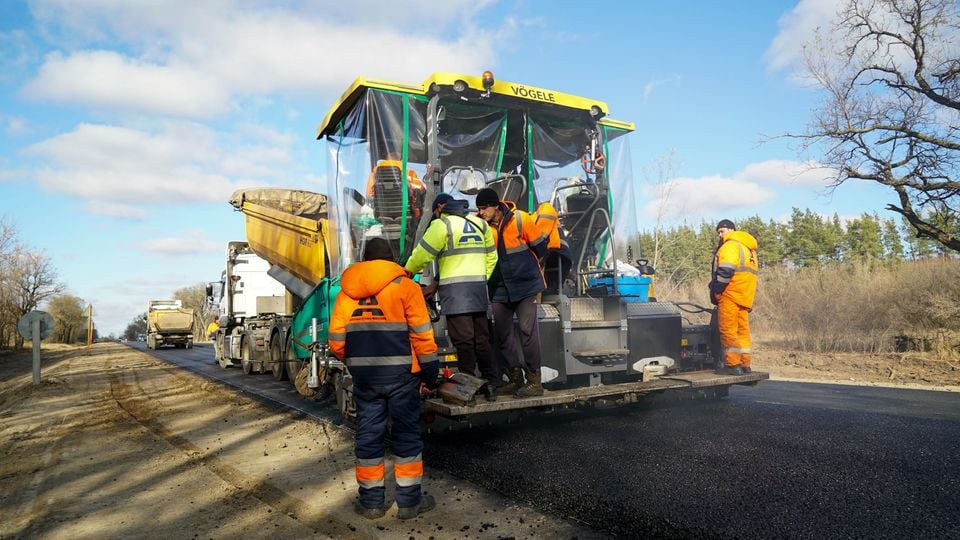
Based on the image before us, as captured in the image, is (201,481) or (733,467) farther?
(201,481)

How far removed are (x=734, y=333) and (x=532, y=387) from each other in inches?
100

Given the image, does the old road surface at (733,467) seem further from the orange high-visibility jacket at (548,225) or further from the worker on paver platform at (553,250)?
the orange high-visibility jacket at (548,225)

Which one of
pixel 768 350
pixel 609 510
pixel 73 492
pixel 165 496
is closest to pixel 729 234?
pixel 609 510

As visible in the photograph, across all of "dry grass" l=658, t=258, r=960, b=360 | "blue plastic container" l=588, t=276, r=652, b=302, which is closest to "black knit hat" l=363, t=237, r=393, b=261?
"blue plastic container" l=588, t=276, r=652, b=302

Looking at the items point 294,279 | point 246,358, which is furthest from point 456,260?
point 246,358

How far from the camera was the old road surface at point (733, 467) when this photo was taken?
328 centimetres

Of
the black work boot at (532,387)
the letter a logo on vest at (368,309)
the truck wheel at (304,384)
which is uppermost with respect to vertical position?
the letter a logo on vest at (368,309)

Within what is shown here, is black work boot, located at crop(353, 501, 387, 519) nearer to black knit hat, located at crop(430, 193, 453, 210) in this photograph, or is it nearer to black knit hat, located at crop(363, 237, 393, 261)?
black knit hat, located at crop(363, 237, 393, 261)

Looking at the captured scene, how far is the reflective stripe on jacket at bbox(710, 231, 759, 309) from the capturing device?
6332 mm

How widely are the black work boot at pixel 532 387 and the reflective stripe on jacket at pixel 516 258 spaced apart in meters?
0.65

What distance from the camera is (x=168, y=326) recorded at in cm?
3391

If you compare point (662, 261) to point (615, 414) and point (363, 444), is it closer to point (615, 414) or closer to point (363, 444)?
point (615, 414)

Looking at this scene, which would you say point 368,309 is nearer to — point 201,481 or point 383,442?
point 383,442

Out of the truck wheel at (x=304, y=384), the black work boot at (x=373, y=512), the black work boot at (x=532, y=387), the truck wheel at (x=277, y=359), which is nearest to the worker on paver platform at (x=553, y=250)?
the black work boot at (x=532, y=387)
